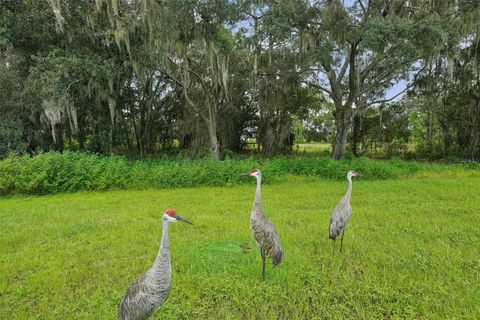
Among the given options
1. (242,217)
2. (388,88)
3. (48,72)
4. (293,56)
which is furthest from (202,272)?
(388,88)

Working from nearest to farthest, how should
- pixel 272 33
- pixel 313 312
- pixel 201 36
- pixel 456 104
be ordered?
pixel 313 312 → pixel 272 33 → pixel 201 36 → pixel 456 104

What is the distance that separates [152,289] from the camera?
6.66ft

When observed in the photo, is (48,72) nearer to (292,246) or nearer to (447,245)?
(292,246)

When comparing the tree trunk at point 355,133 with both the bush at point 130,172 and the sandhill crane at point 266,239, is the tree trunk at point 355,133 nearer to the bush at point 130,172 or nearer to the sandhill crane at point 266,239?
the bush at point 130,172

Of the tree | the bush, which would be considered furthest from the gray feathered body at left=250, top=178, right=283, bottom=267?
the tree

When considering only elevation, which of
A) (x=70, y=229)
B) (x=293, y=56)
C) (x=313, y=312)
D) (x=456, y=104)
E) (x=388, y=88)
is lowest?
(x=313, y=312)

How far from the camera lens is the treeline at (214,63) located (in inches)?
345

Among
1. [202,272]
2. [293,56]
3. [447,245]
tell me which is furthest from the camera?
[293,56]

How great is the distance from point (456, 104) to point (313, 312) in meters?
17.8

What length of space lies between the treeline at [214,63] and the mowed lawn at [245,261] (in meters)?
5.61

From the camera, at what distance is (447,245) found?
374 cm

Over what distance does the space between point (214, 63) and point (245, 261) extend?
8428 mm

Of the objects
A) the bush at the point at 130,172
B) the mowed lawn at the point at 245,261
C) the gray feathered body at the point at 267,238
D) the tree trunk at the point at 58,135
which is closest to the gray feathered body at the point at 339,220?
the mowed lawn at the point at 245,261

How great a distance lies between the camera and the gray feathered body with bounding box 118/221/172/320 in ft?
6.65
